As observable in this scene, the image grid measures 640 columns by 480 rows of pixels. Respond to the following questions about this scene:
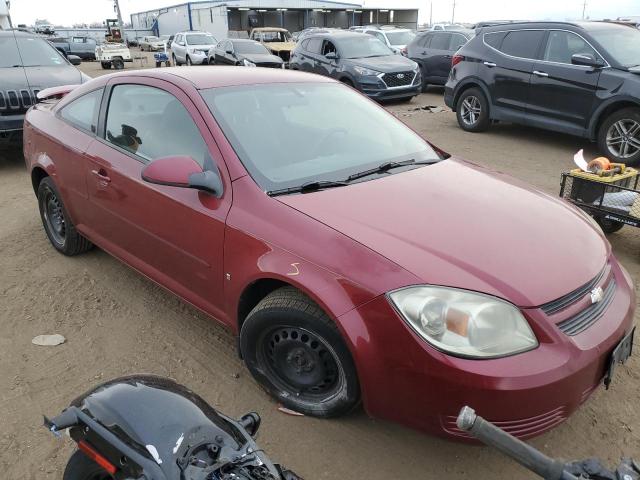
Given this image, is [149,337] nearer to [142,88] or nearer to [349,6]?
[142,88]

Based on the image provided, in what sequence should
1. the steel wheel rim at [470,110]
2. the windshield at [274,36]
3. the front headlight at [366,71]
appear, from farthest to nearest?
the windshield at [274,36] < the front headlight at [366,71] < the steel wheel rim at [470,110]

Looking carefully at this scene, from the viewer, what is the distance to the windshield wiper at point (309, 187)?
2.55 meters

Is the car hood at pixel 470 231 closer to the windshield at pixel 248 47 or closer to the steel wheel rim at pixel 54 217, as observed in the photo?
the steel wheel rim at pixel 54 217

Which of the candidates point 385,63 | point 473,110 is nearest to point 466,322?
point 473,110

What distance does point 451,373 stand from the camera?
1917 millimetres

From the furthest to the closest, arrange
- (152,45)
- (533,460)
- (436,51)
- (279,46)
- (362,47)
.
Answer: (152,45)
(279,46)
(436,51)
(362,47)
(533,460)

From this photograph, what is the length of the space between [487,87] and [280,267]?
24.6 ft

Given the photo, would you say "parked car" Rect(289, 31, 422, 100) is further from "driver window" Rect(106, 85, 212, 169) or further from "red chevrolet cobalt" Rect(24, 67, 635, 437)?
"driver window" Rect(106, 85, 212, 169)

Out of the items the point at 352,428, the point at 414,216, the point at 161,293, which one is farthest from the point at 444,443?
the point at 161,293

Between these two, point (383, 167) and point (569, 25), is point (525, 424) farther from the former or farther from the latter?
point (569, 25)

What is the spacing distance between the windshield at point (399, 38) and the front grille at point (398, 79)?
701 centimetres

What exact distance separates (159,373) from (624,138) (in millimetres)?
6769

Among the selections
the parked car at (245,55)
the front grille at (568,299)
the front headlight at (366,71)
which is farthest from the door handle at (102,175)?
the parked car at (245,55)

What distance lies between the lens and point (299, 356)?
2486mm
